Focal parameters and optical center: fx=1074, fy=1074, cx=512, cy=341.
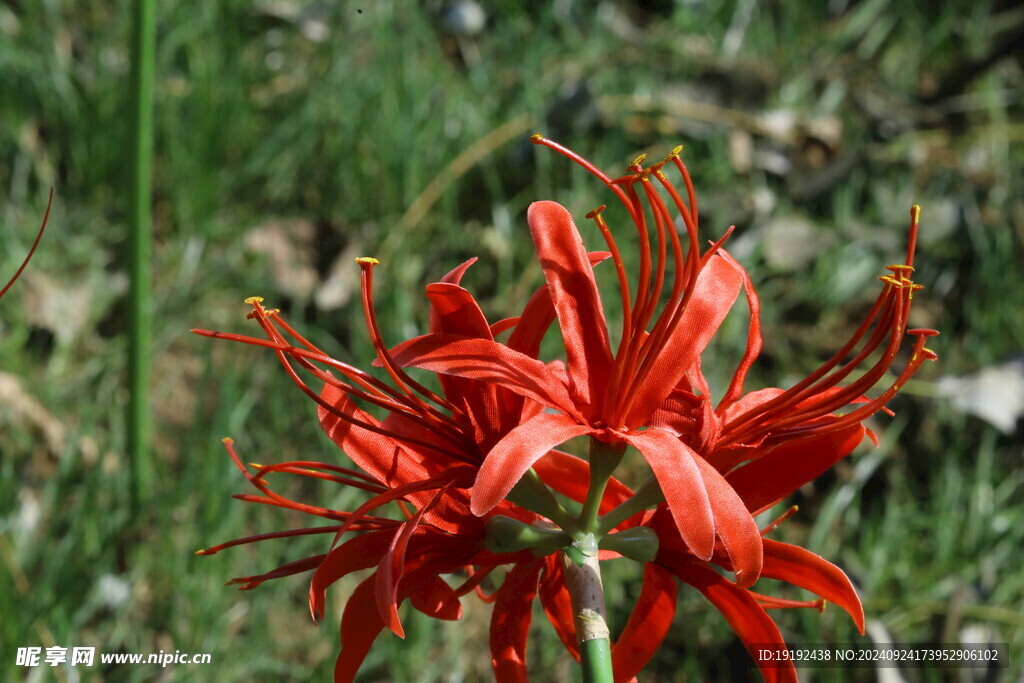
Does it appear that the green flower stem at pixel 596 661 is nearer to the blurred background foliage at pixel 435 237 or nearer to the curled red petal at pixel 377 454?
the curled red petal at pixel 377 454

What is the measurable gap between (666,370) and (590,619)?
0.65ft

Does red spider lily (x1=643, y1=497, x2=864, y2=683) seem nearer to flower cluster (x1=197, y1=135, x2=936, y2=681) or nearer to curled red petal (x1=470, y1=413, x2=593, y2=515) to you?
flower cluster (x1=197, y1=135, x2=936, y2=681)

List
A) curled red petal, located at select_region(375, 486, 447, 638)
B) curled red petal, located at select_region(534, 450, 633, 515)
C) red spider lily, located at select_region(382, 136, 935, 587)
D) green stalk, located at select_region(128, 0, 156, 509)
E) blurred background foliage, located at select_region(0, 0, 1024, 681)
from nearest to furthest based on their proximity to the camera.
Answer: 1. curled red petal, located at select_region(375, 486, 447, 638)
2. red spider lily, located at select_region(382, 136, 935, 587)
3. curled red petal, located at select_region(534, 450, 633, 515)
4. green stalk, located at select_region(128, 0, 156, 509)
5. blurred background foliage, located at select_region(0, 0, 1024, 681)

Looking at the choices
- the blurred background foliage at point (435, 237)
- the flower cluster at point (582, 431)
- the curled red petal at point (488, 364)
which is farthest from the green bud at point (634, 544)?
the blurred background foliage at point (435, 237)

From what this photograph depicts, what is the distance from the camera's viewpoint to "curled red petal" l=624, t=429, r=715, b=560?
708mm

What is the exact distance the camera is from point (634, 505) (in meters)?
0.85

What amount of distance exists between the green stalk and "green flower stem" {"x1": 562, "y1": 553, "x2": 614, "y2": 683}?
1.02m

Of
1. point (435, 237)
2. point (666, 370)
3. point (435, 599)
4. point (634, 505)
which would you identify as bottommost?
point (435, 237)

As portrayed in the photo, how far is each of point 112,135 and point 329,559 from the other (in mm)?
1863

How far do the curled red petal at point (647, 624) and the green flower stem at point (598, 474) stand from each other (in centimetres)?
9

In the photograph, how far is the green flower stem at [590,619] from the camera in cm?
76

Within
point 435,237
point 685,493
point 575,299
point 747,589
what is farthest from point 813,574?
point 435,237

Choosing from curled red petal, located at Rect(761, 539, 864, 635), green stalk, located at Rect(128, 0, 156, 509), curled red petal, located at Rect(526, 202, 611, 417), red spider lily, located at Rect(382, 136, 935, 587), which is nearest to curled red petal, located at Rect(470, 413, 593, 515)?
red spider lily, located at Rect(382, 136, 935, 587)

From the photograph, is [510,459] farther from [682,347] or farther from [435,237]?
[435,237]
